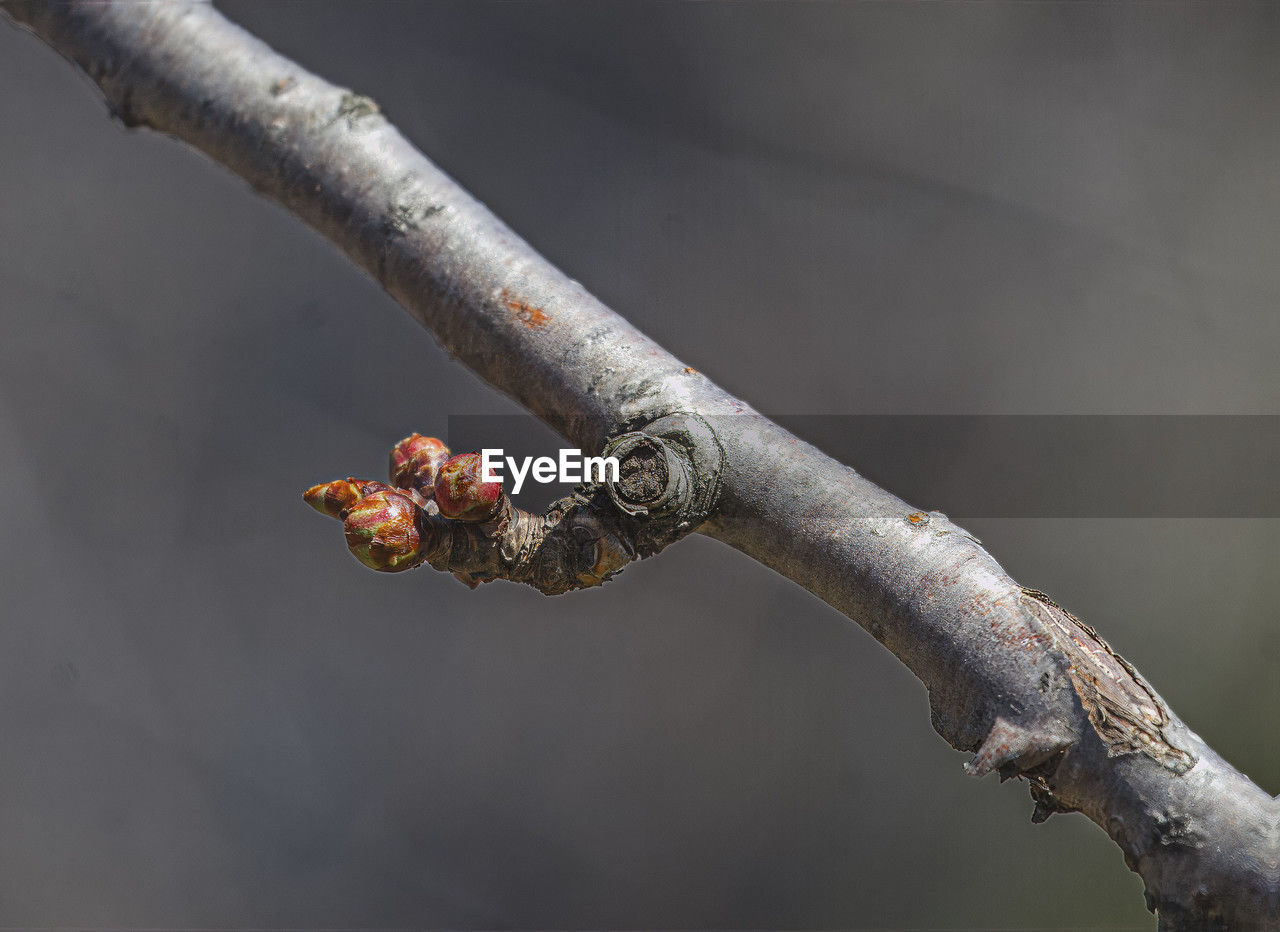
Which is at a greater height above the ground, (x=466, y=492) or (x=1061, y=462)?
(x=1061, y=462)

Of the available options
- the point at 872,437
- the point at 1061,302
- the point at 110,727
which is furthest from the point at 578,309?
the point at 110,727

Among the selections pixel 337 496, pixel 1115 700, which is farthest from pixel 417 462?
pixel 1115 700

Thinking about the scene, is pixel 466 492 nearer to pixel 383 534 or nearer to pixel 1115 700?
pixel 383 534

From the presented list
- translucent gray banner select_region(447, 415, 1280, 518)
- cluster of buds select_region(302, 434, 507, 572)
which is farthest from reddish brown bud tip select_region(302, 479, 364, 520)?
translucent gray banner select_region(447, 415, 1280, 518)

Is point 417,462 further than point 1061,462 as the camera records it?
No

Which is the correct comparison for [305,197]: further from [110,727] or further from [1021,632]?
[110,727]

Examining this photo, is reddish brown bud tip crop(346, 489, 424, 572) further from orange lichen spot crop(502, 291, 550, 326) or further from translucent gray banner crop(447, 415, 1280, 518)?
translucent gray banner crop(447, 415, 1280, 518)

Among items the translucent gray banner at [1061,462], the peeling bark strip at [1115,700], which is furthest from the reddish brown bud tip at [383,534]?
the translucent gray banner at [1061,462]
